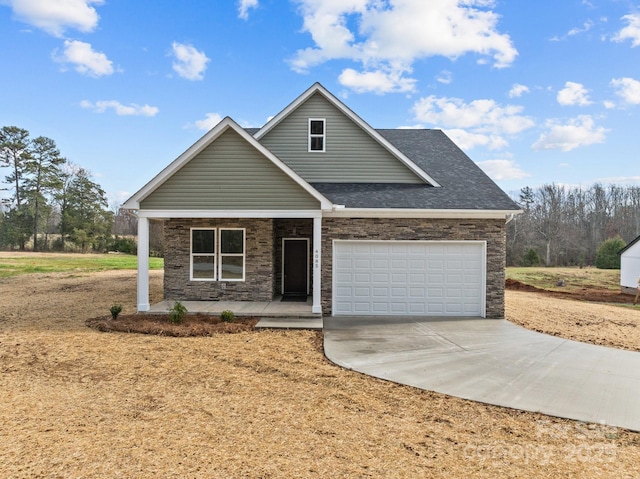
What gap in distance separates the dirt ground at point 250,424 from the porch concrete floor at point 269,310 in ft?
6.00

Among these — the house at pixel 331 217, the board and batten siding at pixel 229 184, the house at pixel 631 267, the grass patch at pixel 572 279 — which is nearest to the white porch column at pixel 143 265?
the house at pixel 331 217

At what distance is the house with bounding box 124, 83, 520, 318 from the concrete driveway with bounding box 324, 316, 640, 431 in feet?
4.44

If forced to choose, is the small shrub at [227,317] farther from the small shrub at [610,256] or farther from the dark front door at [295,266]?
the small shrub at [610,256]

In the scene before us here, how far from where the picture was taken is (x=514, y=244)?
1688 inches

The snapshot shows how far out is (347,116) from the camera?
518 inches

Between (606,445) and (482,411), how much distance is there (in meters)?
1.31

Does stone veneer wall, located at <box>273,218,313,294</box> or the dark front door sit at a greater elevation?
stone veneer wall, located at <box>273,218,313,294</box>

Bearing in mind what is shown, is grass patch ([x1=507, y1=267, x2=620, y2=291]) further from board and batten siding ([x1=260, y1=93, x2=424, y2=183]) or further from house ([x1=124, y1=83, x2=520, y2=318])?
board and batten siding ([x1=260, y1=93, x2=424, y2=183])

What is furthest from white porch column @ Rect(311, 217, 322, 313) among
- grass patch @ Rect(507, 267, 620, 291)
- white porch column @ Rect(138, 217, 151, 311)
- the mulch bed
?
grass patch @ Rect(507, 267, 620, 291)

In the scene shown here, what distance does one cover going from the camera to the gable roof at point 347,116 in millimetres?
12852

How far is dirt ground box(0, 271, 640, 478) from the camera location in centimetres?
390

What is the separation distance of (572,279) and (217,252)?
2401 centimetres

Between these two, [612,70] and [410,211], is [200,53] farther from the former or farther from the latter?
[612,70]

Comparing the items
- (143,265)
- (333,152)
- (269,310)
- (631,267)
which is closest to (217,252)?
(143,265)
